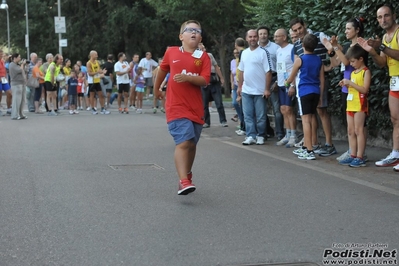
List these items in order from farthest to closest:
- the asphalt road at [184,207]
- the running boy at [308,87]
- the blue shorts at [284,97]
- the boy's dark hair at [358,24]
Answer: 1. the blue shorts at [284,97]
2. the running boy at [308,87]
3. the boy's dark hair at [358,24]
4. the asphalt road at [184,207]

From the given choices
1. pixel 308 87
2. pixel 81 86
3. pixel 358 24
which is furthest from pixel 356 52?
pixel 81 86

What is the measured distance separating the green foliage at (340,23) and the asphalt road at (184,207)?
1.96 feet

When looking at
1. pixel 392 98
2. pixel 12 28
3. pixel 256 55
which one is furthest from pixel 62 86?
pixel 12 28

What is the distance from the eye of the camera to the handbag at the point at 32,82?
24219mm

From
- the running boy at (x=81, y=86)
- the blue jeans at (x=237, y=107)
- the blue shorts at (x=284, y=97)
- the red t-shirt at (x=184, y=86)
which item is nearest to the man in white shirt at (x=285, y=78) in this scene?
the blue shorts at (x=284, y=97)

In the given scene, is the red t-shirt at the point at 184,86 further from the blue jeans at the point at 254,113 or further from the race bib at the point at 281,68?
the blue jeans at the point at 254,113

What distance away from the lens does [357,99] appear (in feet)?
33.4

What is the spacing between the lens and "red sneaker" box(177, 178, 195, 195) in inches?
306

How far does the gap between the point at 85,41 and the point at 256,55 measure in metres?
35.4

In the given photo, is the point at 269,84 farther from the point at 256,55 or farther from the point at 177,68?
the point at 177,68

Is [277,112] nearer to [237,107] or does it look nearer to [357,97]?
[237,107]

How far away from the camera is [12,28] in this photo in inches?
2207

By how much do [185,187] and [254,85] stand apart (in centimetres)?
554

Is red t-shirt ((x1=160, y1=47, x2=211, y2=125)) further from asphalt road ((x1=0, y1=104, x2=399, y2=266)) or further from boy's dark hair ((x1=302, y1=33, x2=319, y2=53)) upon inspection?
boy's dark hair ((x1=302, y1=33, x2=319, y2=53))
